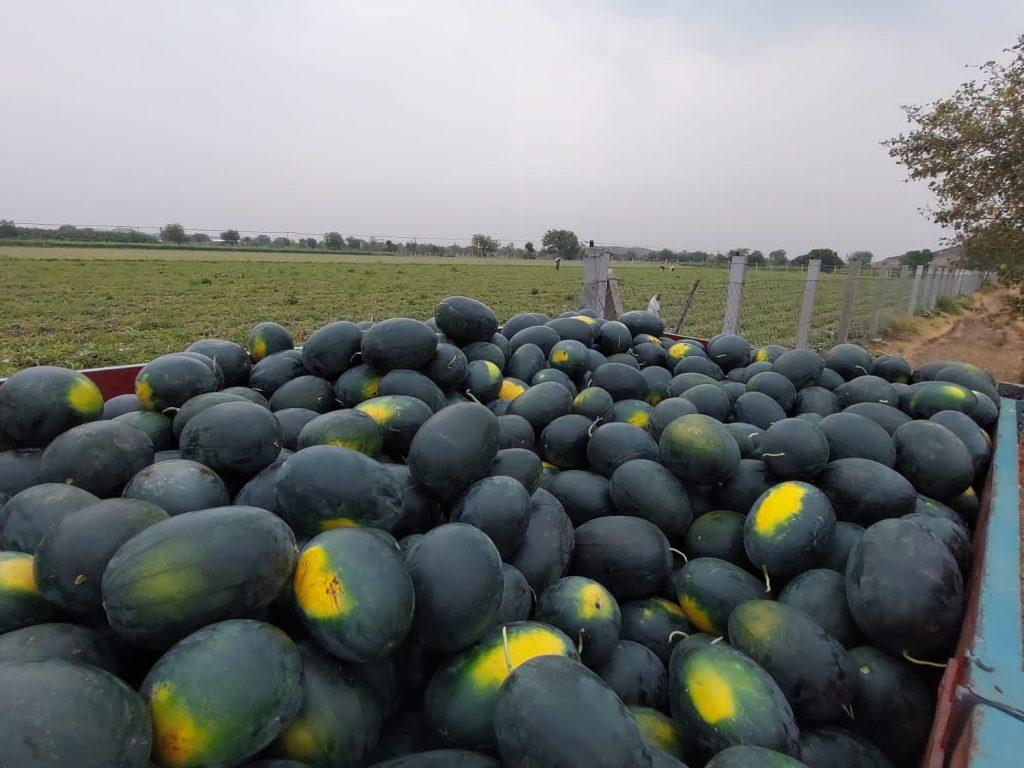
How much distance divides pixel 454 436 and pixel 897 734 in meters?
1.55

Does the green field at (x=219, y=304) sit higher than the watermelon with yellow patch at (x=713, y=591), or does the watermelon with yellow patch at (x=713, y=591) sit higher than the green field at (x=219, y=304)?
the watermelon with yellow patch at (x=713, y=591)

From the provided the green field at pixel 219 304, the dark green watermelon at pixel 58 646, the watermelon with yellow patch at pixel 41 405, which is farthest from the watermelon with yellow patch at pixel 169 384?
the green field at pixel 219 304

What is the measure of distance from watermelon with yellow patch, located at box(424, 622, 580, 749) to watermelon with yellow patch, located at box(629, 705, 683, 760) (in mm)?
262

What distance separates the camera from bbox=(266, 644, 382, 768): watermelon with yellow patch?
1.21 meters

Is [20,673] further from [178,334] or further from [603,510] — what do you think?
[178,334]

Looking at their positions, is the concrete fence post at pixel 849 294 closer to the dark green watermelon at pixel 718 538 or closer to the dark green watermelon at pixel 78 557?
the dark green watermelon at pixel 718 538

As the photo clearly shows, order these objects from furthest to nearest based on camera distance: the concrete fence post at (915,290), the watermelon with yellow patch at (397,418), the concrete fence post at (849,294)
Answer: the concrete fence post at (915,290) < the concrete fence post at (849,294) < the watermelon with yellow patch at (397,418)

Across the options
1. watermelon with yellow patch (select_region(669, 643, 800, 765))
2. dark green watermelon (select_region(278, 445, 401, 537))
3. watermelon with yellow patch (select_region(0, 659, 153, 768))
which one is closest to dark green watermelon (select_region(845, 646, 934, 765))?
watermelon with yellow patch (select_region(669, 643, 800, 765))

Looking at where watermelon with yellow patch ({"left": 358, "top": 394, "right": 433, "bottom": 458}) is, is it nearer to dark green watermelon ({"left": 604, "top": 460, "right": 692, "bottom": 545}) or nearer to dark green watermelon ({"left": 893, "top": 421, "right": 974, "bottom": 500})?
dark green watermelon ({"left": 604, "top": 460, "right": 692, "bottom": 545})

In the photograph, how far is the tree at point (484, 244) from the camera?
291 ft

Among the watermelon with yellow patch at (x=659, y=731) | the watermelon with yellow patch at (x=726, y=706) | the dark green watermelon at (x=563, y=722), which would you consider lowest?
the watermelon with yellow patch at (x=659, y=731)

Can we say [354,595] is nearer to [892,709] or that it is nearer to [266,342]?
[892,709]

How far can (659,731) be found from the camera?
4.91 feet

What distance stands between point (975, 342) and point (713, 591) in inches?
813
